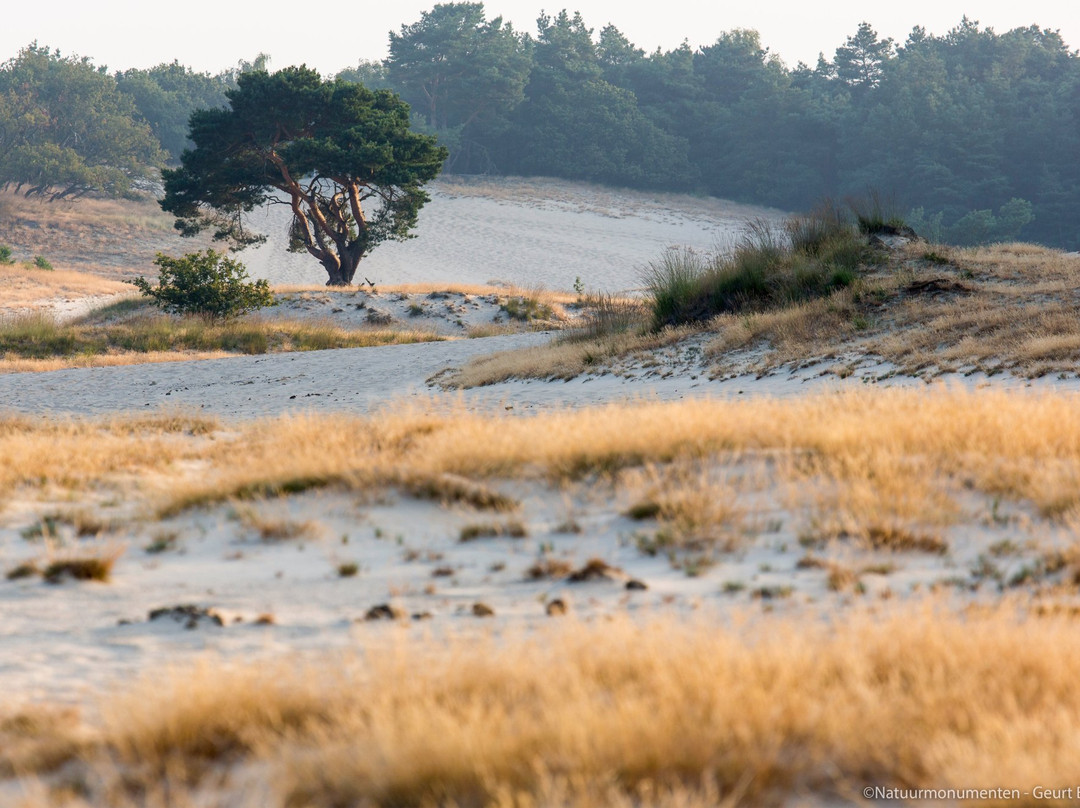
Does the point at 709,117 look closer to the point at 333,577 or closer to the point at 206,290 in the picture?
the point at 206,290

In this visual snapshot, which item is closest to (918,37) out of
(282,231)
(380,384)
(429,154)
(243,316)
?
(282,231)

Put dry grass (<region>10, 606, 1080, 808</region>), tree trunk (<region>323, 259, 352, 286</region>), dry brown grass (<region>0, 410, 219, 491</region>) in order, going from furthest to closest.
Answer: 1. tree trunk (<region>323, 259, 352, 286</region>)
2. dry brown grass (<region>0, 410, 219, 491</region>)
3. dry grass (<region>10, 606, 1080, 808</region>)

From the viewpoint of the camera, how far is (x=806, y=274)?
53.5 ft

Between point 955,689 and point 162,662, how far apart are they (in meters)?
2.59

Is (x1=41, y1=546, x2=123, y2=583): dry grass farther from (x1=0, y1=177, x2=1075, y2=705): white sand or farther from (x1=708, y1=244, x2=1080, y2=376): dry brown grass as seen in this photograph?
(x1=708, y1=244, x2=1080, y2=376): dry brown grass

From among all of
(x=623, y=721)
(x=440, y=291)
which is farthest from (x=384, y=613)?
(x=440, y=291)

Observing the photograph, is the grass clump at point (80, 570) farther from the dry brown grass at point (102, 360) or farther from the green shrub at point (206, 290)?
the green shrub at point (206, 290)

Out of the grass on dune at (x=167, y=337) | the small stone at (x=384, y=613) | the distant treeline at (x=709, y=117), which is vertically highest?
the distant treeline at (x=709, y=117)

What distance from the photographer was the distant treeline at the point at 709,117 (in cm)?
6444

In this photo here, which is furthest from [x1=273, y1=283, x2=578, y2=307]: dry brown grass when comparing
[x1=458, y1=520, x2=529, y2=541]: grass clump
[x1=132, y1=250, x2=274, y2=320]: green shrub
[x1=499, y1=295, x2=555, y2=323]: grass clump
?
[x1=458, y1=520, x2=529, y2=541]: grass clump

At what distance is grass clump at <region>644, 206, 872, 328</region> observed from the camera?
16.3 meters

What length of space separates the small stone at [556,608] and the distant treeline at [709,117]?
2331 inches

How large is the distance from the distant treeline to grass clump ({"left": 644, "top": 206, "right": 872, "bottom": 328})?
43.6 meters

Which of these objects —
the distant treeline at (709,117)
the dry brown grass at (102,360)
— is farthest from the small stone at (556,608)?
the distant treeline at (709,117)
